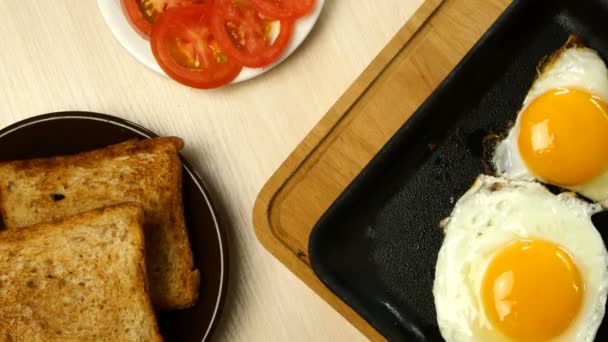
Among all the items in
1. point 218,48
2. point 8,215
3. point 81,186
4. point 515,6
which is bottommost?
point 8,215

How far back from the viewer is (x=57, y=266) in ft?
6.57

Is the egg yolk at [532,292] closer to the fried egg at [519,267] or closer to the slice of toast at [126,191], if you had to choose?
the fried egg at [519,267]

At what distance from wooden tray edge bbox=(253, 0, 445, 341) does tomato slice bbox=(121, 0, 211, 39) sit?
1.73 ft

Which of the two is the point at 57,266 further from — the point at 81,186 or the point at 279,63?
the point at 279,63

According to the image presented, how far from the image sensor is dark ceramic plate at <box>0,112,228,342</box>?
2064 mm

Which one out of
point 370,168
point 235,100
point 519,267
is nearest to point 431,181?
point 370,168

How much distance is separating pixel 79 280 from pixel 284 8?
3.18 feet

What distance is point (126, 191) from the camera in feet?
6.84

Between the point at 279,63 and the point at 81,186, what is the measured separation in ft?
2.25

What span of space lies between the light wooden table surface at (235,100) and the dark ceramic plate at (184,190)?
13 cm

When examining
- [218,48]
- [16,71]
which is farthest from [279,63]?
[16,71]

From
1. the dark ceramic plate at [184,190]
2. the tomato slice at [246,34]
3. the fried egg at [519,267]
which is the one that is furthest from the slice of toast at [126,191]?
the fried egg at [519,267]

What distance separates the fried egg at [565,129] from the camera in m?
1.91

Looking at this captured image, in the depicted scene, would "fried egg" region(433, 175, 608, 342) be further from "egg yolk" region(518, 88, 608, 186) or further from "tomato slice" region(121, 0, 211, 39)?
"tomato slice" region(121, 0, 211, 39)
